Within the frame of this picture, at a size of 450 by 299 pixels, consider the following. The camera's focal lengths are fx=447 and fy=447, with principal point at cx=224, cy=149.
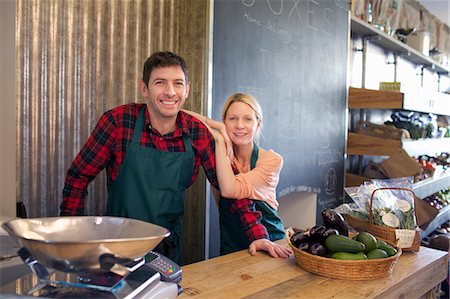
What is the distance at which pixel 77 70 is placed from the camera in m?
2.35

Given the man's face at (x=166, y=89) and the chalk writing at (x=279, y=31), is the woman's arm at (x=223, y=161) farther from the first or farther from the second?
the chalk writing at (x=279, y=31)

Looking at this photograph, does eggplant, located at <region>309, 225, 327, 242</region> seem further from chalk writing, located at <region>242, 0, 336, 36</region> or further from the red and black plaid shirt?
chalk writing, located at <region>242, 0, 336, 36</region>

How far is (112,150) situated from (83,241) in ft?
4.28

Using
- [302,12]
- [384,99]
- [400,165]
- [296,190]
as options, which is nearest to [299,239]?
[296,190]

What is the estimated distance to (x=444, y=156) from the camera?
20.7ft

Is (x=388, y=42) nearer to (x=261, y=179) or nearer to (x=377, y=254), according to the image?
(x=261, y=179)

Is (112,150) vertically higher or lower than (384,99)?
lower

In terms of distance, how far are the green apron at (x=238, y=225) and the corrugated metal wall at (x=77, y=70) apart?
51cm

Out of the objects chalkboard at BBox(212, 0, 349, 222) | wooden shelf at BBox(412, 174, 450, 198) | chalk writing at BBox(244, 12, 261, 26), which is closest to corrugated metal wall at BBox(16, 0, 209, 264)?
chalkboard at BBox(212, 0, 349, 222)

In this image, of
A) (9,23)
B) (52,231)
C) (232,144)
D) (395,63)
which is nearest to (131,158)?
(232,144)

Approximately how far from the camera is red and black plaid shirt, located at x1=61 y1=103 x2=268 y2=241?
6.51 ft

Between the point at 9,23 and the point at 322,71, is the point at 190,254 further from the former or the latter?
the point at 322,71

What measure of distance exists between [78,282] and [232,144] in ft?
5.13

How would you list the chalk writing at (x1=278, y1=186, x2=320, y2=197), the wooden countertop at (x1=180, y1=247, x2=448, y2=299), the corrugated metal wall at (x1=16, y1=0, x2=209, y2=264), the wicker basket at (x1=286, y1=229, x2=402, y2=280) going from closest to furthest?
the wooden countertop at (x1=180, y1=247, x2=448, y2=299) → the wicker basket at (x1=286, y1=229, x2=402, y2=280) → the corrugated metal wall at (x1=16, y1=0, x2=209, y2=264) → the chalk writing at (x1=278, y1=186, x2=320, y2=197)
